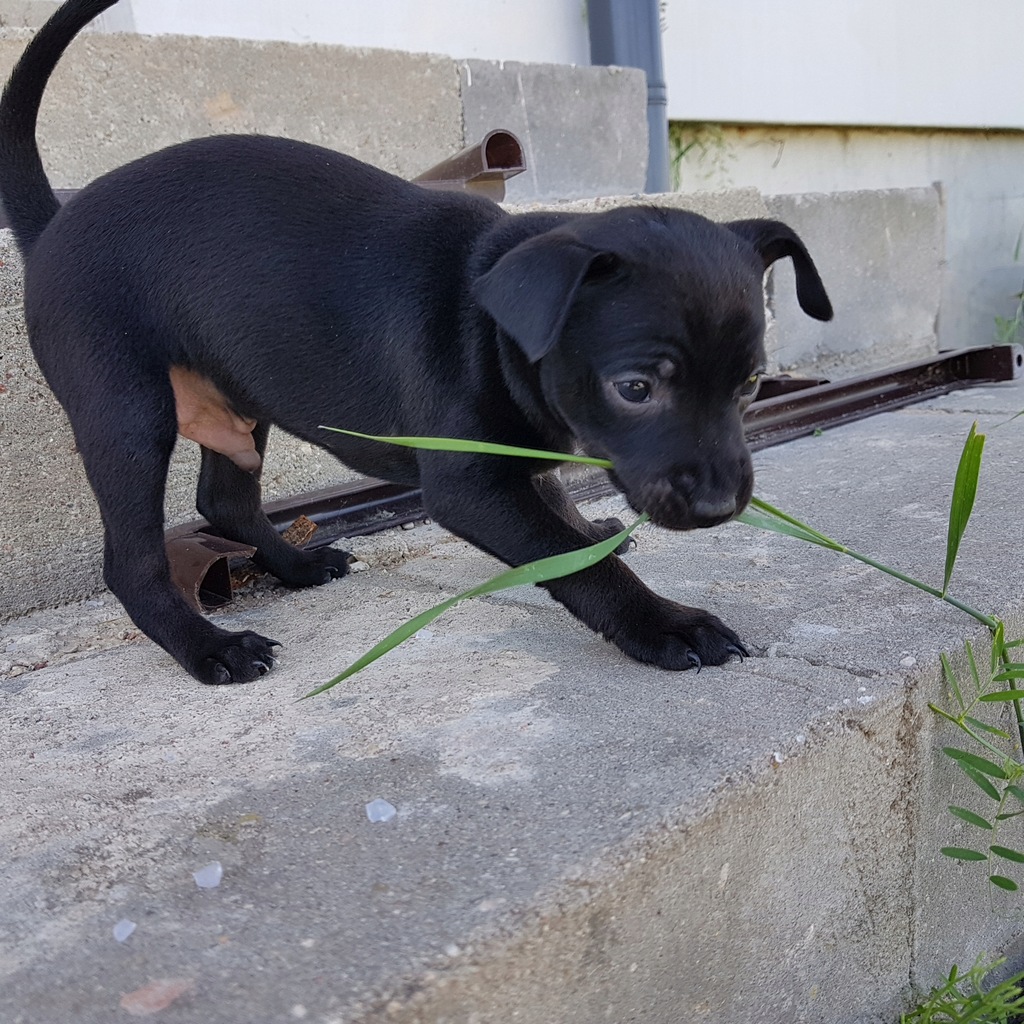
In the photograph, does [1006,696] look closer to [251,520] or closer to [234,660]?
[234,660]

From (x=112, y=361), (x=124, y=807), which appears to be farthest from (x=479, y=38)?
(x=124, y=807)

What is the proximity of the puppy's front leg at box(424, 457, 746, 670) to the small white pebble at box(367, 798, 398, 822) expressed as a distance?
2.05 ft

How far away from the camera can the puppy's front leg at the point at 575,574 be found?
197 centimetres

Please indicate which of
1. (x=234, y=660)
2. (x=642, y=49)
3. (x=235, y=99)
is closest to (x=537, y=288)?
(x=234, y=660)

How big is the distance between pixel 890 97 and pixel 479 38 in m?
3.51

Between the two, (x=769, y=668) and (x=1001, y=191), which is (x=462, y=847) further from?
(x=1001, y=191)

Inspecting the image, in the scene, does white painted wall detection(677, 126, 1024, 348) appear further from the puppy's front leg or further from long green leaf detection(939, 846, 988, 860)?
long green leaf detection(939, 846, 988, 860)

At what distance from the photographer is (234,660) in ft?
6.88

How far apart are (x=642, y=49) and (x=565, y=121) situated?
31.9 inches

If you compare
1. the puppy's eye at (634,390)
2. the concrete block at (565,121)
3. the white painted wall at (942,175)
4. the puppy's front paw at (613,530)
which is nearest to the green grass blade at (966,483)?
the puppy's eye at (634,390)

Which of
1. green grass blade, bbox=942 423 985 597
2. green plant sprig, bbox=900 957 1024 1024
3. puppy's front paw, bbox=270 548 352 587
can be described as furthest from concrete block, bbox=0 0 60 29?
green plant sprig, bbox=900 957 1024 1024

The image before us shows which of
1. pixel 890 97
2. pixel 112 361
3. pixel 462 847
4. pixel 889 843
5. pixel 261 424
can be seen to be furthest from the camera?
pixel 890 97

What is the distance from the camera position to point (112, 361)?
2186 mm

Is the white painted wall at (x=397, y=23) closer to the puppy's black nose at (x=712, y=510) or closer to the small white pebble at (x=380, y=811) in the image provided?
the puppy's black nose at (x=712, y=510)
